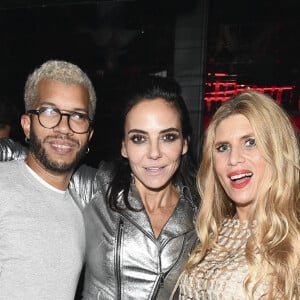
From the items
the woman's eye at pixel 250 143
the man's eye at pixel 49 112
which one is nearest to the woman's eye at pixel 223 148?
the woman's eye at pixel 250 143

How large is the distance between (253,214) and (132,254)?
0.63 m

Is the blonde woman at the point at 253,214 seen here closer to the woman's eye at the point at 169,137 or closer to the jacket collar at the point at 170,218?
the jacket collar at the point at 170,218

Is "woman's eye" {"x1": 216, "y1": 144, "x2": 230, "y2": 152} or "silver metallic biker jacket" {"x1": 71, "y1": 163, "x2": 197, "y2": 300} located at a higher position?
"woman's eye" {"x1": 216, "y1": 144, "x2": 230, "y2": 152}

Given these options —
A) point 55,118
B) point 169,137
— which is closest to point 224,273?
point 169,137

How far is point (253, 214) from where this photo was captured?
2174mm

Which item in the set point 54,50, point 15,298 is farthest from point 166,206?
point 54,50

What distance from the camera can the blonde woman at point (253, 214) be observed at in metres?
1.93

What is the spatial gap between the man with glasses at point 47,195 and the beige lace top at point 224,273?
0.56m

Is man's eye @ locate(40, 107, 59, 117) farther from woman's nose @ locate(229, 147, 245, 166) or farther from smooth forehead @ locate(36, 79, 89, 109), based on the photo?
woman's nose @ locate(229, 147, 245, 166)

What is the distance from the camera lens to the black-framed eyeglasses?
2.32 meters

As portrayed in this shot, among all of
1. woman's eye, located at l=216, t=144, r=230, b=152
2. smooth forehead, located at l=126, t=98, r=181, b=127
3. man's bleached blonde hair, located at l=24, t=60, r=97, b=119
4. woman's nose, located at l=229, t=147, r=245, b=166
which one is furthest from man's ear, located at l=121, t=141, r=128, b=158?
woman's nose, located at l=229, t=147, r=245, b=166

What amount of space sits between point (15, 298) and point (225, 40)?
3.39m

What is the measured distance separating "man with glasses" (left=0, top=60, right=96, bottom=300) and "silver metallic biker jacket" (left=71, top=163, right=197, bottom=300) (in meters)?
0.10

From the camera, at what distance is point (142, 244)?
7.67 feet
